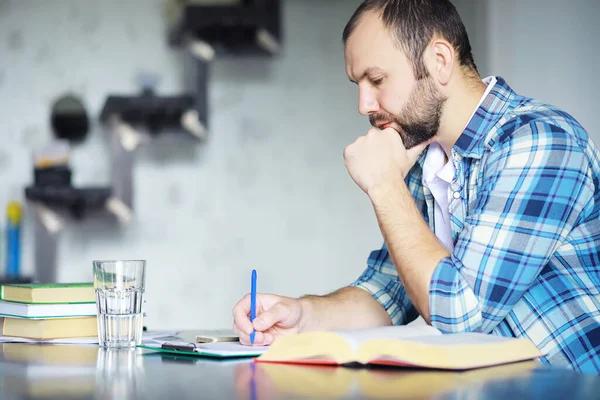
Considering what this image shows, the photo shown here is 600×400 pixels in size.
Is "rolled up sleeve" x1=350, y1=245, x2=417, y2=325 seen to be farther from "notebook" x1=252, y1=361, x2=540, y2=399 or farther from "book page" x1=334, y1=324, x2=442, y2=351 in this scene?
"notebook" x1=252, y1=361, x2=540, y2=399

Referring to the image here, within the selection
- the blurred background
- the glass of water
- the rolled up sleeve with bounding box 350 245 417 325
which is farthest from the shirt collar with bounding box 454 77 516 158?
the blurred background

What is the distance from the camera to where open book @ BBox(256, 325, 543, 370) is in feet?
2.55

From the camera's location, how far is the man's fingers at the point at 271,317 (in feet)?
3.64

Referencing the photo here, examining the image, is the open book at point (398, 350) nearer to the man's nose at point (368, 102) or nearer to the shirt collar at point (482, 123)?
the shirt collar at point (482, 123)

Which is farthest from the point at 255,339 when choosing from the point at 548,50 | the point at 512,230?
the point at 548,50

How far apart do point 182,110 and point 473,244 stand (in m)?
1.64

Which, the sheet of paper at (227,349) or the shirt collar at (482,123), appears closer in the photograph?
the sheet of paper at (227,349)

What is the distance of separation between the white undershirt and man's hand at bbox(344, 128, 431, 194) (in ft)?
0.24

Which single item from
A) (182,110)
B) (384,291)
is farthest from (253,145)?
(384,291)

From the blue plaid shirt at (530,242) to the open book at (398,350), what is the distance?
189 millimetres

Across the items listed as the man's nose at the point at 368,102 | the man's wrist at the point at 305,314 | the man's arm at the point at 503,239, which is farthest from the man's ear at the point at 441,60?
the man's wrist at the point at 305,314

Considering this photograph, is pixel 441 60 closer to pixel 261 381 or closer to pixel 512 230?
pixel 512 230

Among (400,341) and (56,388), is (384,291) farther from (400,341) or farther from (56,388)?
(56,388)

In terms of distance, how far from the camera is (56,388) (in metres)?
0.71
